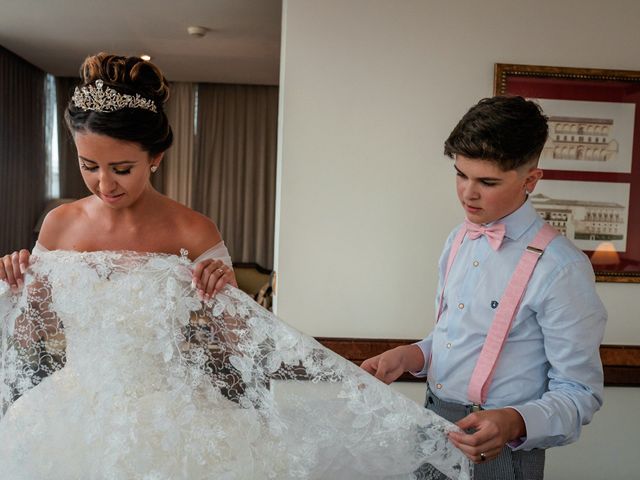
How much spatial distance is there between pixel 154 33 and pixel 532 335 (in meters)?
5.15

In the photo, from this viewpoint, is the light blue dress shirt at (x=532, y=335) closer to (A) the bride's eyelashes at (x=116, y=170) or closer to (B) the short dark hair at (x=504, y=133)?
(B) the short dark hair at (x=504, y=133)

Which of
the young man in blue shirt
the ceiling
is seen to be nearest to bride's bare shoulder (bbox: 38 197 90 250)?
the young man in blue shirt

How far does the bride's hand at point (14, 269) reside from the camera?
5.62 ft

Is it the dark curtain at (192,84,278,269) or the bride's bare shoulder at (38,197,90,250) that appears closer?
the bride's bare shoulder at (38,197,90,250)

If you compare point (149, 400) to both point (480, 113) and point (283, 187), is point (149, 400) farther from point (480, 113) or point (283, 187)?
point (283, 187)

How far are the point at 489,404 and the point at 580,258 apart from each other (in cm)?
41

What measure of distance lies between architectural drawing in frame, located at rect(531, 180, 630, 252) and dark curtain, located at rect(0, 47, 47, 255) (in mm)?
5508

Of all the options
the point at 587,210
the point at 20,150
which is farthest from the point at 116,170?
the point at 20,150

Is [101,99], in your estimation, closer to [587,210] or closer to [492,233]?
[492,233]

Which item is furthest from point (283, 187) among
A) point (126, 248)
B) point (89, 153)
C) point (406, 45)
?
point (89, 153)

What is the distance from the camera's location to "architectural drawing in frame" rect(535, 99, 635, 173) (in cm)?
318

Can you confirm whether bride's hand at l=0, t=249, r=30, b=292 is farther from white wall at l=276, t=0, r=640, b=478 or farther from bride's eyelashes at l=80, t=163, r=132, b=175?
white wall at l=276, t=0, r=640, b=478

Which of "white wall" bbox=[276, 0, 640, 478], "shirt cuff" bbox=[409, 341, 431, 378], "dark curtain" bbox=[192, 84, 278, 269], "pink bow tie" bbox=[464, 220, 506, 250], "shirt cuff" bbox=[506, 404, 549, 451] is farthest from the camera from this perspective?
"dark curtain" bbox=[192, 84, 278, 269]

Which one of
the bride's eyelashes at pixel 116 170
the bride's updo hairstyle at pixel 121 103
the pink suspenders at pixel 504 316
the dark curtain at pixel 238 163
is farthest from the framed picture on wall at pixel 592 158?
the dark curtain at pixel 238 163
